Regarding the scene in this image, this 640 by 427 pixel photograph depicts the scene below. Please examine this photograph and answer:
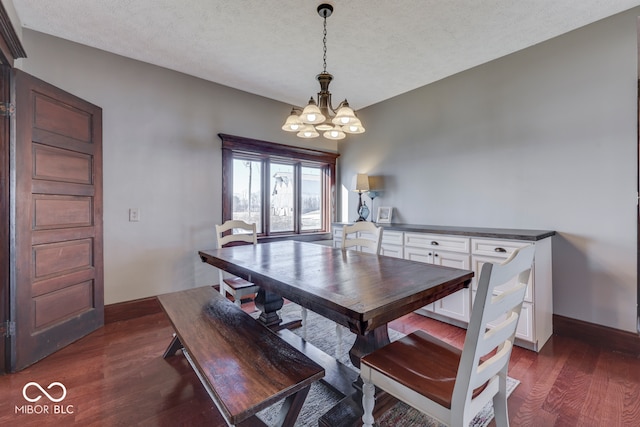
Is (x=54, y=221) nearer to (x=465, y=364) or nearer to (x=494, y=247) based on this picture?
A: (x=465, y=364)

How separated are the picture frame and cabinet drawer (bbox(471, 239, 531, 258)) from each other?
141 centimetres

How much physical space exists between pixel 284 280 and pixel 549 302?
242 cm

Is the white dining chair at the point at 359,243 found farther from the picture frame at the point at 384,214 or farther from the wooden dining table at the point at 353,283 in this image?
the picture frame at the point at 384,214

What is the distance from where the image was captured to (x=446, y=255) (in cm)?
269

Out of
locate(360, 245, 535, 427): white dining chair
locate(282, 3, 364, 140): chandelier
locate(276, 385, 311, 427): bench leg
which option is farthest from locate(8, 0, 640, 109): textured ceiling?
locate(276, 385, 311, 427): bench leg

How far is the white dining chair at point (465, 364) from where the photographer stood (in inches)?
36.8

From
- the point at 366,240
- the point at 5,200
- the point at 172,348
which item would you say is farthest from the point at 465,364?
the point at 5,200

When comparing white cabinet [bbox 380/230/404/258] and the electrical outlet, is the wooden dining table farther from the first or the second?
the electrical outlet

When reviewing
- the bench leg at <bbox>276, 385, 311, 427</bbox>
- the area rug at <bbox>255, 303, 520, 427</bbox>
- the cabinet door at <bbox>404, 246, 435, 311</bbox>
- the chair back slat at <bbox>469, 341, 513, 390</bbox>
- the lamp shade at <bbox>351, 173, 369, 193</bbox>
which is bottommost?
the area rug at <bbox>255, 303, 520, 427</bbox>

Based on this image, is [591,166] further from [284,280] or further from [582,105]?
[284,280]

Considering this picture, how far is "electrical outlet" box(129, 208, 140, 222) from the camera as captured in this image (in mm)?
2884

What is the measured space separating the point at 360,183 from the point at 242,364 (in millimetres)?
3069

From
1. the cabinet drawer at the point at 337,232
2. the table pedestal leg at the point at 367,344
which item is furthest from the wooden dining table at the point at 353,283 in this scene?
the cabinet drawer at the point at 337,232

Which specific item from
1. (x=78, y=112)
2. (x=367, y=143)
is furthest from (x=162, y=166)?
(x=367, y=143)
